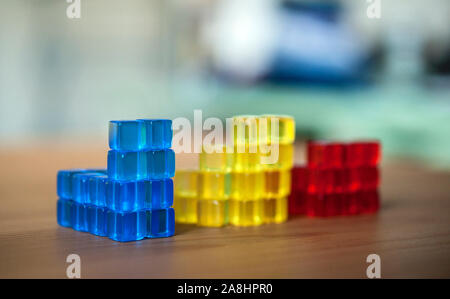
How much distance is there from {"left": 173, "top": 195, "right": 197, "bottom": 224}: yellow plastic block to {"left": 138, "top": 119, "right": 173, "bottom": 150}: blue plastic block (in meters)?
0.31

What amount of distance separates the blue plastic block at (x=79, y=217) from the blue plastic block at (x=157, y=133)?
0.33 metres

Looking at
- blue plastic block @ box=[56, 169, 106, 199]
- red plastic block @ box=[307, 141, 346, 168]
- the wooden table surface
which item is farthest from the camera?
red plastic block @ box=[307, 141, 346, 168]

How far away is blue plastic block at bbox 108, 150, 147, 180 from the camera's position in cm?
167

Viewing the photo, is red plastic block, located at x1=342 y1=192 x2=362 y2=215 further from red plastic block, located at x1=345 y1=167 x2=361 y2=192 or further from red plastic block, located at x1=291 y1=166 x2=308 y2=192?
red plastic block, located at x1=291 y1=166 x2=308 y2=192

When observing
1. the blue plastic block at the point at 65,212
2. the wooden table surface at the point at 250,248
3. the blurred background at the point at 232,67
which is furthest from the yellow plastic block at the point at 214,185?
the blurred background at the point at 232,67

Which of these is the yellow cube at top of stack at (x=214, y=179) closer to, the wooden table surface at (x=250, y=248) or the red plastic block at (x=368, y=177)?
the wooden table surface at (x=250, y=248)

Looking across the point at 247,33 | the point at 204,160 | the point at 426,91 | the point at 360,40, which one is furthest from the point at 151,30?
the point at 204,160

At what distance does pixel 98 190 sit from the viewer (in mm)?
1759

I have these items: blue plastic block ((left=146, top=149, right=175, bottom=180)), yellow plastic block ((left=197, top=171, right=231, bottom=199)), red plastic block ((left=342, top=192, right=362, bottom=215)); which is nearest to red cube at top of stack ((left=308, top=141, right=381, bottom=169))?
red plastic block ((left=342, top=192, right=362, bottom=215))

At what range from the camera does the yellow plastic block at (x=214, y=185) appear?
192cm

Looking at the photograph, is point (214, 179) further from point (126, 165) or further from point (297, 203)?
point (297, 203)

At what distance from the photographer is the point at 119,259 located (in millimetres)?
1490

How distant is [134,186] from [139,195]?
0.03 meters

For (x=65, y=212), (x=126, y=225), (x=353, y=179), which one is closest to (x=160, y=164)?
(x=126, y=225)
